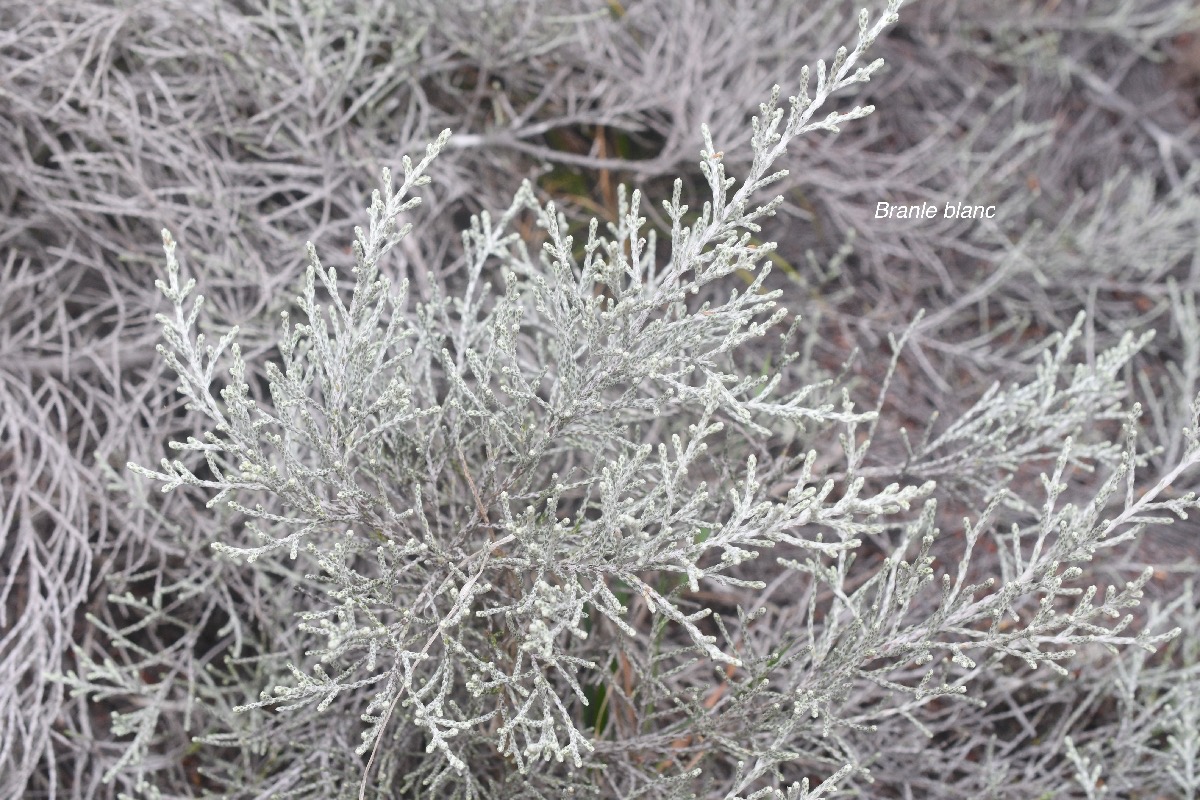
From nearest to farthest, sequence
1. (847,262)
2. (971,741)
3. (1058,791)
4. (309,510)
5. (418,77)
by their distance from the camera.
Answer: (309,510)
(1058,791)
(971,741)
(418,77)
(847,262)

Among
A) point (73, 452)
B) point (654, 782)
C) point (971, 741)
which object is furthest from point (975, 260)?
point (73, 452)

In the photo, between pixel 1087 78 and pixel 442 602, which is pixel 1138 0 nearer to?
pixel 1087 78

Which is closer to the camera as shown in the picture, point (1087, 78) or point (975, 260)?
point (975, 260)

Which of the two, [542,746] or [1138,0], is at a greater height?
[1138,0]

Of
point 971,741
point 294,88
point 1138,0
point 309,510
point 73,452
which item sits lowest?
point 971,741

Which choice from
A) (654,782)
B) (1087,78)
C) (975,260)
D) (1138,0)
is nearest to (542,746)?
(654,782)

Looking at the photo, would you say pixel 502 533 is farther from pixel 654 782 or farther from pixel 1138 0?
pixel 1138 0

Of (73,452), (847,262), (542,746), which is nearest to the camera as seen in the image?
(542,746)
